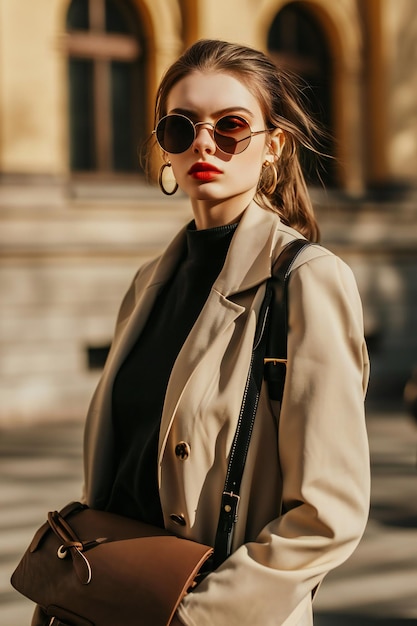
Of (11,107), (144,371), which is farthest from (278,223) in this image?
(11,107)

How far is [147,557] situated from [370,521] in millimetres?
4749

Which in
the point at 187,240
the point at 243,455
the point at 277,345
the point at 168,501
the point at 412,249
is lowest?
the point at 412,249

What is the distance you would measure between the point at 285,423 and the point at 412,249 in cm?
1204

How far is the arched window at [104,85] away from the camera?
11.8 m

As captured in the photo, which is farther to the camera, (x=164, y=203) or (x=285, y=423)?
(x=164, y=203)

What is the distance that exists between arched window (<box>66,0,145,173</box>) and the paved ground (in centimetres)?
359

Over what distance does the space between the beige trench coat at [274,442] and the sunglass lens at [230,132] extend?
7.8 inches

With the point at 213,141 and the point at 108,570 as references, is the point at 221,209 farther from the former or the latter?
the point at 108,570

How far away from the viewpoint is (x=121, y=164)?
40.3 feet

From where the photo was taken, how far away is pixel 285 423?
1828 millimetres

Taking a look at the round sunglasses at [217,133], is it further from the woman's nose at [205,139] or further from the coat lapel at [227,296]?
the coat lapel at [227,296]

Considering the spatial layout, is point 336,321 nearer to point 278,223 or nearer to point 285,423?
point 285,423

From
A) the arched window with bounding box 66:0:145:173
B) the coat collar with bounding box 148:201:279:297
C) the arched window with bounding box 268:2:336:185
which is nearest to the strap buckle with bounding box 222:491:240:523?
the coat collar with bounding box 148:201:279:297

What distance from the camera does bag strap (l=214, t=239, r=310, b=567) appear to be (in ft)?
6.05
